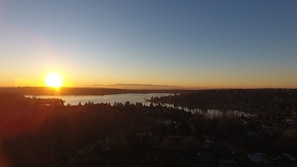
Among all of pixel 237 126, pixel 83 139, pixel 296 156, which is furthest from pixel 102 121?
pixel 296 156

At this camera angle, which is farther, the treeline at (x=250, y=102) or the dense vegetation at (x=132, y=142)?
the treeline at (x=250, y=102)

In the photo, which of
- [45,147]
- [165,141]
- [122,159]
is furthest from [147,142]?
[45,147]

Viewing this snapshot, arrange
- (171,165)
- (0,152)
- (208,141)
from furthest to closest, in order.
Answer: (208,141), (0,152), (171,165)

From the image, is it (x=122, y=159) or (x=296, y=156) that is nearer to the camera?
(x=122, y=159)

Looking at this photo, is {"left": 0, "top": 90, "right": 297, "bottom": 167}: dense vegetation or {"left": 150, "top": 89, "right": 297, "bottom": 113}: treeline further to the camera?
{"left": 150, "top": 89, "right": 297, "bottom": 113}: treeline

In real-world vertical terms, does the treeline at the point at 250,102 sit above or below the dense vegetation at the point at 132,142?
above

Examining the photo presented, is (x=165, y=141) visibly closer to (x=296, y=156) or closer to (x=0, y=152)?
(x=296, y=156)

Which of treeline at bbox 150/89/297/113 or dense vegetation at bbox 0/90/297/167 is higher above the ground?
treeline at bbox 150/89/297/113

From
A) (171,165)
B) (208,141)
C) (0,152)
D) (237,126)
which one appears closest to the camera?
(171,165)

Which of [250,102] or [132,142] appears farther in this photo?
[250,102]

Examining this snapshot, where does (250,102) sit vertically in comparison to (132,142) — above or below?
above
